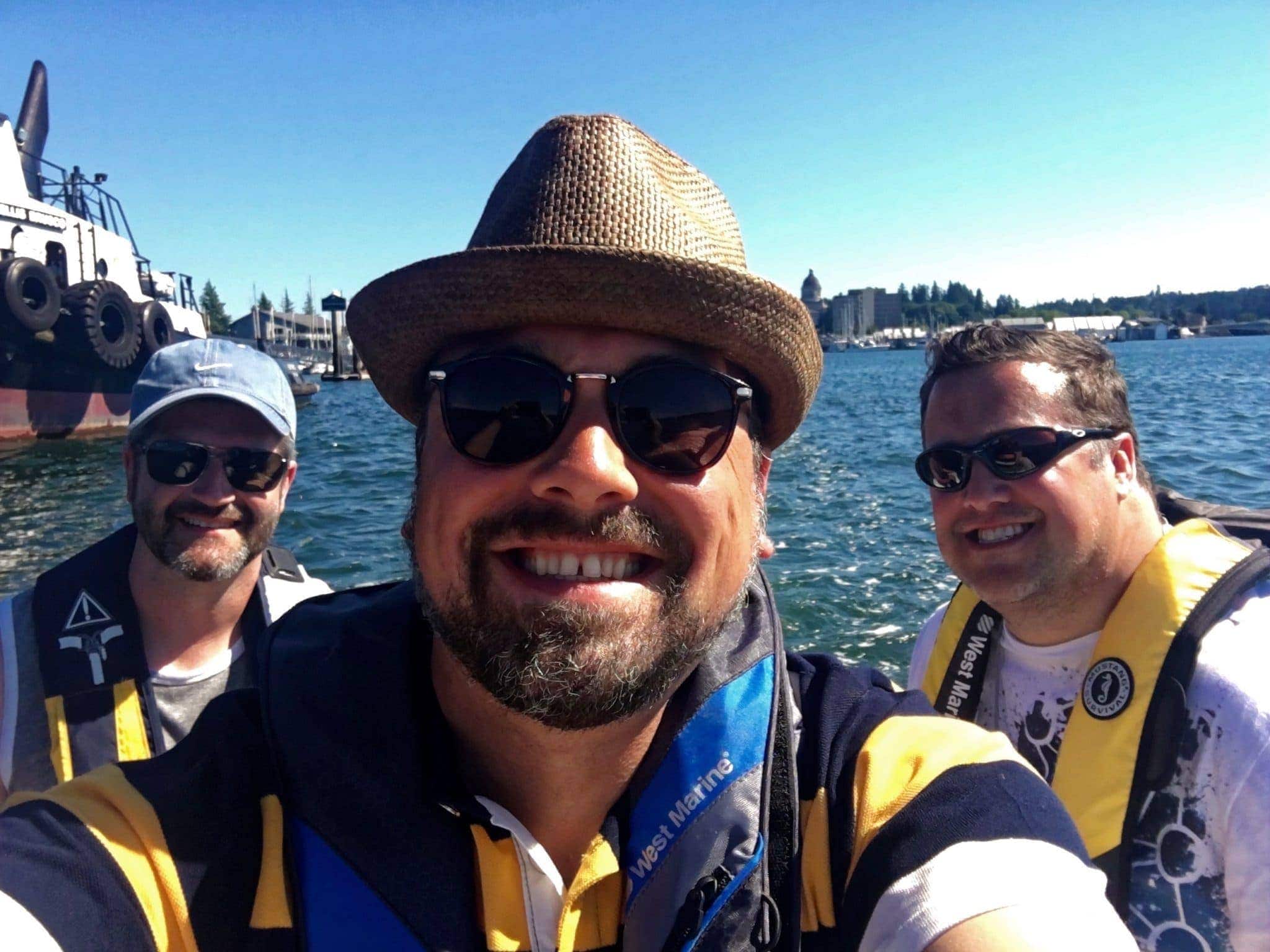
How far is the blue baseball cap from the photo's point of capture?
10.3 ft

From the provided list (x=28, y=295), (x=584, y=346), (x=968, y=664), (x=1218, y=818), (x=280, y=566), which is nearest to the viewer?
(x=584, y=346)

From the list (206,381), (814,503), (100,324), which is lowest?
(814,503)

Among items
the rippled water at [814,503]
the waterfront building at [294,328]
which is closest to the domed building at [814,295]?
the waterfront building at [294,328]

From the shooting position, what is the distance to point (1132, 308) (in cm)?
15138

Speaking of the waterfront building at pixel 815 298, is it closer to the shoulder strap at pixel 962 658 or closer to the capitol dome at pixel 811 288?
the capitol dome at pixel 811 288

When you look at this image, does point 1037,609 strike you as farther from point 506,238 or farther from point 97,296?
point 97,296

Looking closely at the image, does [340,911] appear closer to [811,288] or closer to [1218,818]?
[1218,818]

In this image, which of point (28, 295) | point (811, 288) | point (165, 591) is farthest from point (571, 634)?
point (811, 288)

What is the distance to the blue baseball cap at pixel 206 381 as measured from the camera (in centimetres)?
313

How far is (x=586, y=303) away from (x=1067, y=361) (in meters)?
2.21

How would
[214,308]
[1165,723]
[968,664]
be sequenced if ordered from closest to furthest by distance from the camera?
[1165,723], [968,664], [214,308]

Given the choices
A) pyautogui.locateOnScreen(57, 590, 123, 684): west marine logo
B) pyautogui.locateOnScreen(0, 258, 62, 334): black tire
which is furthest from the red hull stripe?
pyautogui.locateOnScreen(57, 590, 123, 684): west marine logo

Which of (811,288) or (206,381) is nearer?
(206,381)

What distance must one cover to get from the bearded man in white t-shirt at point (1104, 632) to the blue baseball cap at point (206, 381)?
2.64 m
